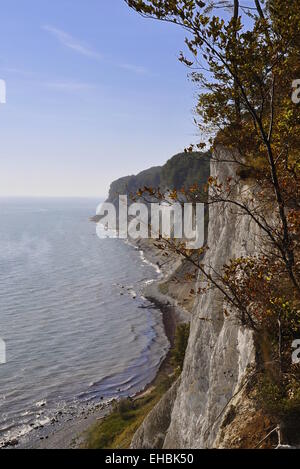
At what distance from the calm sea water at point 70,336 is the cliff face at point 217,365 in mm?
19392

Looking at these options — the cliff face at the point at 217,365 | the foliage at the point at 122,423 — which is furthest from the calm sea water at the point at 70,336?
the cliff face at the point at 217,365

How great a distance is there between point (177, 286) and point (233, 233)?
58.2 metres

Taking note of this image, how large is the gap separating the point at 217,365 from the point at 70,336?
44736 millimetres

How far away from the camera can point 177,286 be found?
77000 mm

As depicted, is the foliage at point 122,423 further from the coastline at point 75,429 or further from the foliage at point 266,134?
the foliage at point 266,134

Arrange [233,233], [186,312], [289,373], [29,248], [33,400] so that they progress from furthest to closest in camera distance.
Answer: [29,248], [186,312], [33,400], [233,233], [289,373]

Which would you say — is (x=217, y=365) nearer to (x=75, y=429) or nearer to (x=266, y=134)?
(x=266, y=134)

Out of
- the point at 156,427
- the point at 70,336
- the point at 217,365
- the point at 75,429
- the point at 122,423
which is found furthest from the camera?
the point at 70,336

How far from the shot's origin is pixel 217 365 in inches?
620

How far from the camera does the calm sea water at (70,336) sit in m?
42.4

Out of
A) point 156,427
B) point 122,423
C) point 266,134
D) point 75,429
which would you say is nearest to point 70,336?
point 75,429

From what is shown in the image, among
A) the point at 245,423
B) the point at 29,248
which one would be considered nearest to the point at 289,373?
the point at 245,423

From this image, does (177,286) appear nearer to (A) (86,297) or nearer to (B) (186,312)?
(B) (186,312)

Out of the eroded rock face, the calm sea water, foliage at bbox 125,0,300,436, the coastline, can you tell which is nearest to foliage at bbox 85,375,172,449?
the coastline
